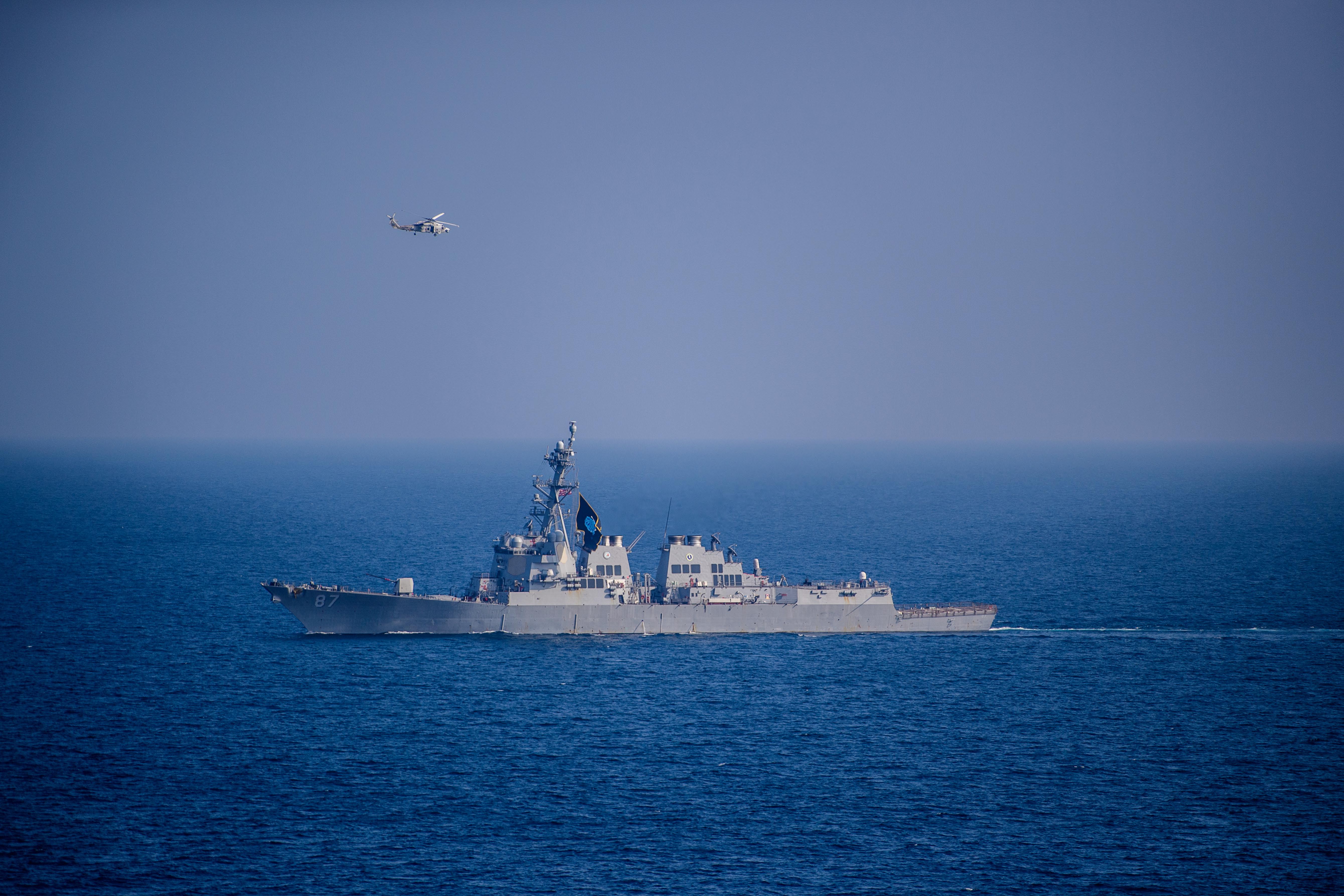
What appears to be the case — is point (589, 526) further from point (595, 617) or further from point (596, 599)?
point (595, 617)

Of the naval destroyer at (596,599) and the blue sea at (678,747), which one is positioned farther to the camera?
the naval destroyer at (596,599)

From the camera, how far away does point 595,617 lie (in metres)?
64.7

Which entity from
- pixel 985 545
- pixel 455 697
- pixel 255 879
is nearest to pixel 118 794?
pixel 255 879

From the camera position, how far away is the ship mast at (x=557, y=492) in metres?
67.6

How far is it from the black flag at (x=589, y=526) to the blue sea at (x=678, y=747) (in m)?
6.14

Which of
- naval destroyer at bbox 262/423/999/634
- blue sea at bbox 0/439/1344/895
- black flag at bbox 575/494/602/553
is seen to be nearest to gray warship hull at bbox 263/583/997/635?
naval destroyer at bbox 262/423/999/634

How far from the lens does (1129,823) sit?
38.8 metres

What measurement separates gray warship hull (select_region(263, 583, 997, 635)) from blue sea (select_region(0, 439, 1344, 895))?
1.04 m

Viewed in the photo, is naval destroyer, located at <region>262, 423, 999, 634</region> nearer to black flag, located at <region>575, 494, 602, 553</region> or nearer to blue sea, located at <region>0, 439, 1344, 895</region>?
black flag, located at <region>575, 494, 602, 553</region>

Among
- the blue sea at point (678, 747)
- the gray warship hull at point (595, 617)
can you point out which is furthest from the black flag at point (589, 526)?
the blue sea at point (678, 747)

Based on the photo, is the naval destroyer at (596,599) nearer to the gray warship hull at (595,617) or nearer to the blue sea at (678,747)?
the gray warship hull at (595,617)

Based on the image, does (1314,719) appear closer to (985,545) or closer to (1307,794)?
(1307,794)

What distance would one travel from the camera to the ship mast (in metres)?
67.6

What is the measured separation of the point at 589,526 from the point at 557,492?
2929 mm
